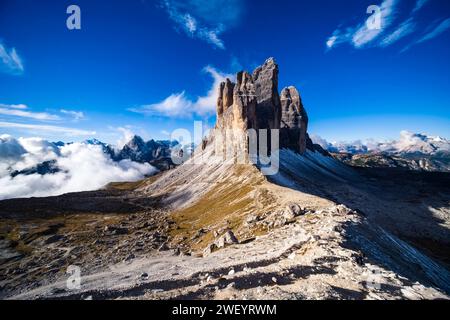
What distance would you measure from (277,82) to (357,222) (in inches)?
6837

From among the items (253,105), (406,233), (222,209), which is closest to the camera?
(406,233)

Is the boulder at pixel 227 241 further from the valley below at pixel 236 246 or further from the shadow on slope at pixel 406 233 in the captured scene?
the shadow on slope at pixel 406 233

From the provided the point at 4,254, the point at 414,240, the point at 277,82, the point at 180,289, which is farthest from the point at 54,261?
the point at 277,82

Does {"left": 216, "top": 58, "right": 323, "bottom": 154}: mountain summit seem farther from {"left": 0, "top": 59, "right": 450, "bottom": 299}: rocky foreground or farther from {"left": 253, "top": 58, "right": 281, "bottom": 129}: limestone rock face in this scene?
{"left": 0, "top": 59, "right": 450, "bottom": 299}: rocky foreground

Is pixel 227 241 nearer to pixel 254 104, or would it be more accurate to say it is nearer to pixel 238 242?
pixel 238 242

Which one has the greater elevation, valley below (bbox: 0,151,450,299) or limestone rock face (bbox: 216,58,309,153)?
limestone rock face (bbox: 216,58,309,153)

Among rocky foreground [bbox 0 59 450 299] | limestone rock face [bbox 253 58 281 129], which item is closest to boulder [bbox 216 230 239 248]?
rocky foreground [bbox 0 59 450 299]

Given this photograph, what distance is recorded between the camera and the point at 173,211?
392ft

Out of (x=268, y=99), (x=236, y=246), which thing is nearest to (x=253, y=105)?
(x=268, y=99)

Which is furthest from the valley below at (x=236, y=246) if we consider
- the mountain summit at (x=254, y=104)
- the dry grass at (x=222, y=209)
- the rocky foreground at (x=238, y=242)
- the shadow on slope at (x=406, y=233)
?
the mountain summit at (x=254, y=104)
